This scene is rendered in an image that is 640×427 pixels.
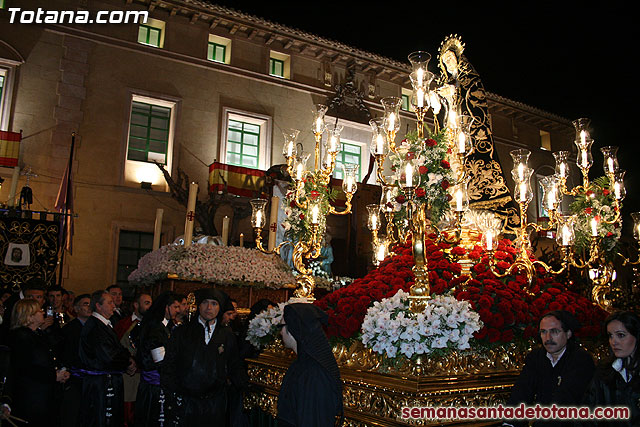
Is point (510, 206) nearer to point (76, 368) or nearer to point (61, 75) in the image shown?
point (76, 368)

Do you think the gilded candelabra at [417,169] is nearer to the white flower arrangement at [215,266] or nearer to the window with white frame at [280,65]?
the white flower arrangement at [215,266]

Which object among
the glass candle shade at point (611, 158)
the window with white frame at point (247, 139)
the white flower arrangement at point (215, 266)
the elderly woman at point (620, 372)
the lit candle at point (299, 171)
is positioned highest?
the window with white frame at point (247, 139)

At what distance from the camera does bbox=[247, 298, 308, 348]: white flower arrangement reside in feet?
16.7

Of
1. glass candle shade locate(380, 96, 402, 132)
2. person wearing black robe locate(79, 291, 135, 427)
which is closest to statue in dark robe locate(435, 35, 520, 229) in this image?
glass candle shade locate(380, 96, 402, 132)

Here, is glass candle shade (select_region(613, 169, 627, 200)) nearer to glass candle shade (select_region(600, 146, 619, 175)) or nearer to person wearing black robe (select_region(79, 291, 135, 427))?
glass candle shade (select_region(600, 146, 619, 175))

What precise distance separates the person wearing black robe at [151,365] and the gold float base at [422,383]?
1707mm

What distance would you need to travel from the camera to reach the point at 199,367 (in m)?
3.92

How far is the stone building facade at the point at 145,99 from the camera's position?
13.8 meters

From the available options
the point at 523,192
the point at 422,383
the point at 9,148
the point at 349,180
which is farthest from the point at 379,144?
the point at 9,148

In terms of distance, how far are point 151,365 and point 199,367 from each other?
1.01 metres

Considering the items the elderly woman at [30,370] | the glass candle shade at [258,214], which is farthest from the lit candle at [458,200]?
the elderly woman at [30,370]

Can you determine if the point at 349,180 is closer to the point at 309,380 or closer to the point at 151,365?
the point at 151,365

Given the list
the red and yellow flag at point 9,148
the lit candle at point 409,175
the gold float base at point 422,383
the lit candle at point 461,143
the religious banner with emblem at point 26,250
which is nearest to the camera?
the gold float base at point 422,383

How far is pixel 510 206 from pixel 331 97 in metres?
12.9
